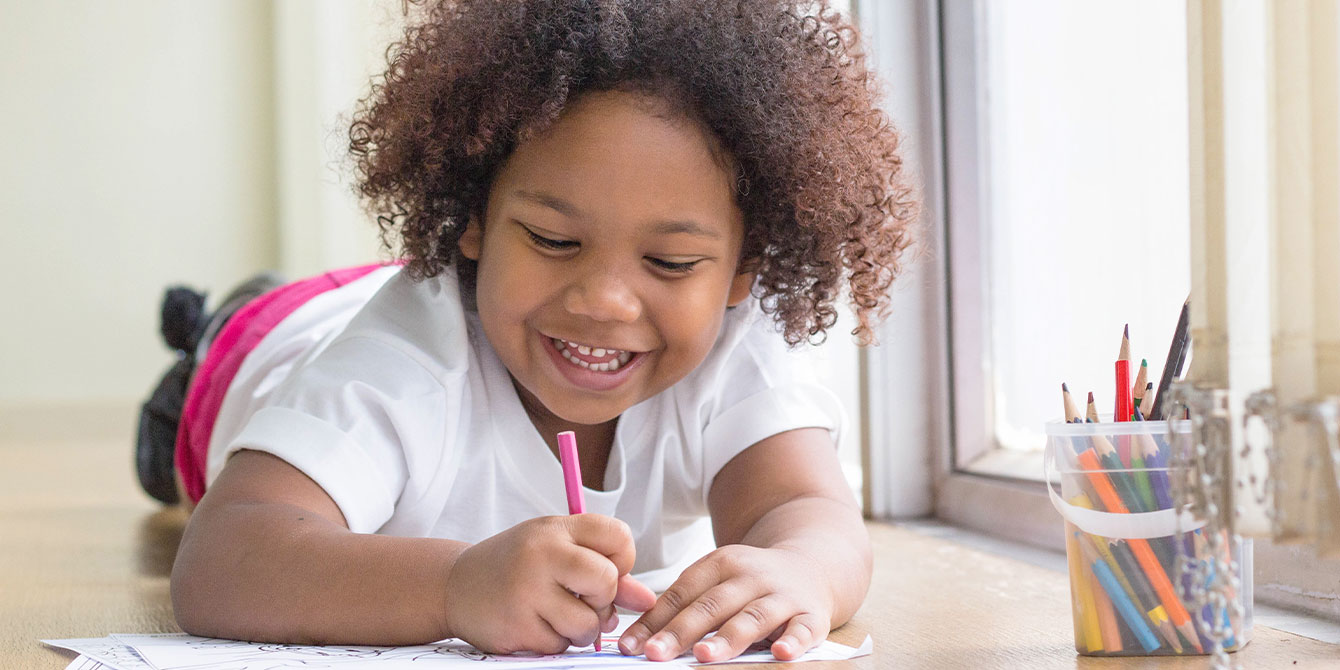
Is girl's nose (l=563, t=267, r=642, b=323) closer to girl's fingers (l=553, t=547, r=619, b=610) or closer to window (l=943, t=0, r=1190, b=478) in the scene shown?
girl's fingers (l=553, t=547, r=619, b=610)

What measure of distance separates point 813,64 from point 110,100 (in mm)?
3164

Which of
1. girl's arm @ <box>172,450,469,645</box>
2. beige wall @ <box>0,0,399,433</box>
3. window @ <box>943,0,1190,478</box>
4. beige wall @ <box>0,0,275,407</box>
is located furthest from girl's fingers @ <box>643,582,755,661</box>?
beige wall @ <box>0,0,275,407</box>

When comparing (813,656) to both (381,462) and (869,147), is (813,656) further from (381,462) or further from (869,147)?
(869,147)

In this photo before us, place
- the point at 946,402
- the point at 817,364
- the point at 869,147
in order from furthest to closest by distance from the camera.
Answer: the point at 817,364 → the point at 946,402 → the point at 869,147

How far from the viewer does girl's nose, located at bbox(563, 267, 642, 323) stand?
0.74 m

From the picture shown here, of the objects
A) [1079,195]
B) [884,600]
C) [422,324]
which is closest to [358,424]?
[422,324]

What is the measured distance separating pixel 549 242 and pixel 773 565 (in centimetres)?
24

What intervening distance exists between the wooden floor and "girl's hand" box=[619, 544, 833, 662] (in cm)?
3

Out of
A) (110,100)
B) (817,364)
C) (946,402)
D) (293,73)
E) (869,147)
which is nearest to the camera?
(869,147)

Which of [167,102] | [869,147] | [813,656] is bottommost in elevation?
[813,656]

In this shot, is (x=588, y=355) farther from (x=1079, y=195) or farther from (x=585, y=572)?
(x=1079, y=195)

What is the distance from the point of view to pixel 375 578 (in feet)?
2.11

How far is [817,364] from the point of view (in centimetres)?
147

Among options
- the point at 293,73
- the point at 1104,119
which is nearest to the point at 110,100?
the point at 293,73
